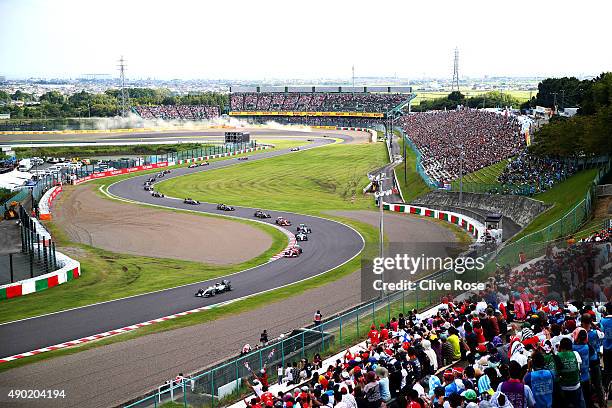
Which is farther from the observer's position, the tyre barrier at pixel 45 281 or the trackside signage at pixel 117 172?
the trackside signage at pixel 117 172

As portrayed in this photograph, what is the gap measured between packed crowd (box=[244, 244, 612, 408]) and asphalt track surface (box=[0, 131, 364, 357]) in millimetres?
12988

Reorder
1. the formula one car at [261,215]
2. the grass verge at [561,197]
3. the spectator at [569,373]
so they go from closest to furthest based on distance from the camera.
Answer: the spectator at [569,373] < the grass verge at [561,197] < the formula one car at [261,215]

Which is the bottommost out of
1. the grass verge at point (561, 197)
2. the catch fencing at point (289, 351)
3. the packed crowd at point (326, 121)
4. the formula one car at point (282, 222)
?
the formula one car at point (282, 222)

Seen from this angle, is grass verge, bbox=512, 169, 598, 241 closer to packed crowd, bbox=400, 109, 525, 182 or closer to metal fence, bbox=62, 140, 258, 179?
packed crowd, bbox=400, 109, 525, 182

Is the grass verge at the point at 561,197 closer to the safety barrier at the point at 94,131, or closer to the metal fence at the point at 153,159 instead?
the metal fence at the point at 153,159

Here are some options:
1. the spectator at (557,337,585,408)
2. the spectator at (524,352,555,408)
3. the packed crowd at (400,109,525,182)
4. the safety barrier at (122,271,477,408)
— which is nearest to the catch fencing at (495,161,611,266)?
the safety barrier at (122,271,477,408)

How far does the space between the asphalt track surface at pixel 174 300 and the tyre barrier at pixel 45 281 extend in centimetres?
402

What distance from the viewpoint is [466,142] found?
271 feet

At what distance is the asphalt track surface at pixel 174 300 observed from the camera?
29641 millimetres

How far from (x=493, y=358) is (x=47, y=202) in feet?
203

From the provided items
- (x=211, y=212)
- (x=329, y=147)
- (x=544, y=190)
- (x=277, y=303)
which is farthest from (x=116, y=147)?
(x=277, y=303)

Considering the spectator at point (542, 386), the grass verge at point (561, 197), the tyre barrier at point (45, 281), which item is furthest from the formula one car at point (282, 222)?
the spectator at point (542, 386)

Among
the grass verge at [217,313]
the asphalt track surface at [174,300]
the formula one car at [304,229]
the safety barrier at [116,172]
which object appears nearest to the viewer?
the grass verge at [217,313]

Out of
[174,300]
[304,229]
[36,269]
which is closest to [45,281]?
[36,269]
